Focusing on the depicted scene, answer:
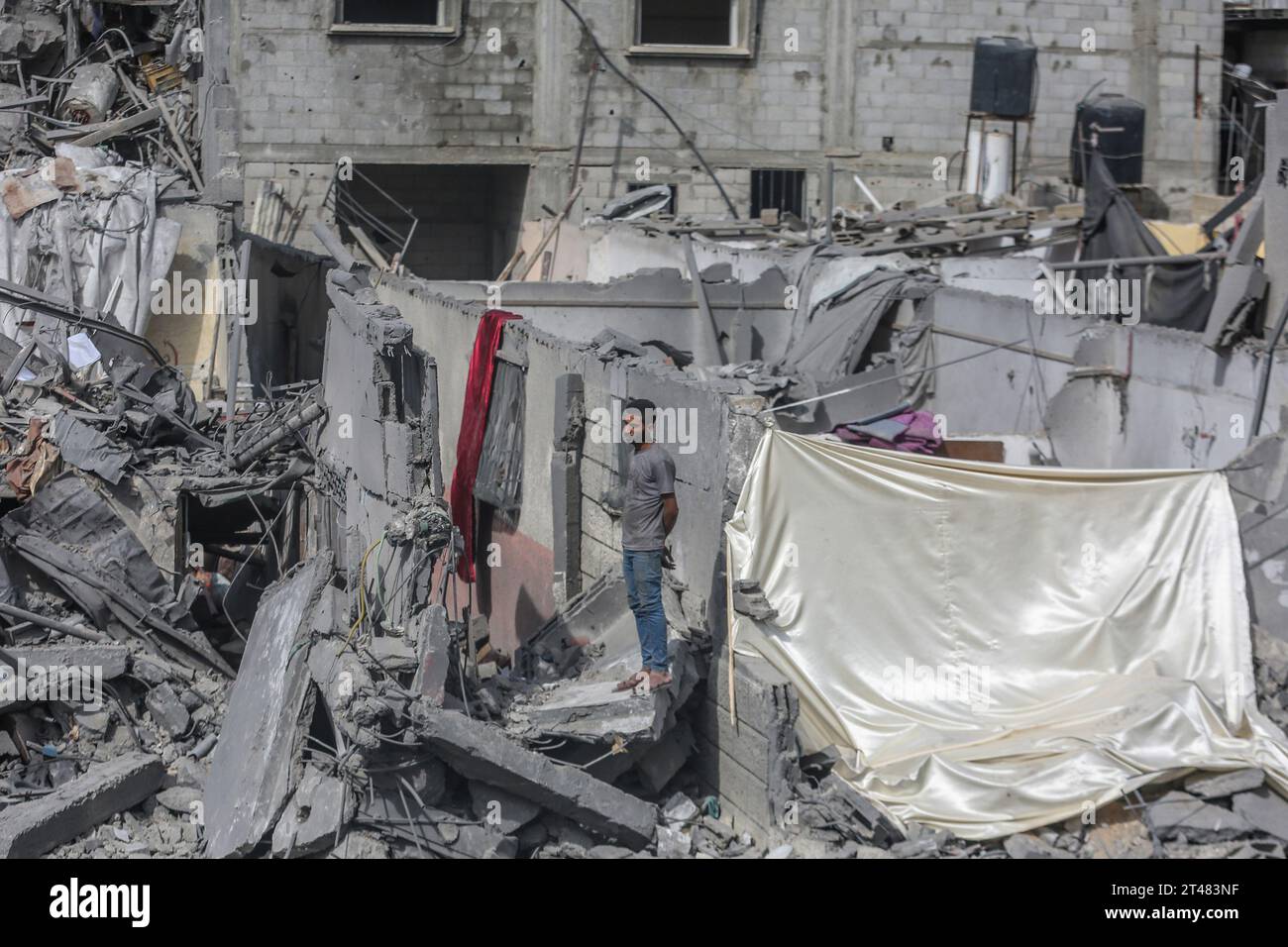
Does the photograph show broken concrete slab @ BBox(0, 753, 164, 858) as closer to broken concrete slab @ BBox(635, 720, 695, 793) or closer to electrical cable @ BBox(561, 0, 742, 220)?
broken concrete slab @ BBox(635, 720, 695, 793)

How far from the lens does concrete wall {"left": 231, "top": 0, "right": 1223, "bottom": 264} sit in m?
25.7

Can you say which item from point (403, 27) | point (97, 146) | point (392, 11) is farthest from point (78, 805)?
point (392, 11)

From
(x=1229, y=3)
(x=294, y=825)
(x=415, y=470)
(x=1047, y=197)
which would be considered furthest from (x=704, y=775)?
(x=1229, y=3)

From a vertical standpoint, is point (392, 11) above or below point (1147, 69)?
above

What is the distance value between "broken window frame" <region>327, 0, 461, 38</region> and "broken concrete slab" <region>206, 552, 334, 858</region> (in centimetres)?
1626

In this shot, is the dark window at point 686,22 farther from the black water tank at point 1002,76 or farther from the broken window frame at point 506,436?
the broken window frame at point 506,436

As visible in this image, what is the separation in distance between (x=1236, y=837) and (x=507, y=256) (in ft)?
70.1

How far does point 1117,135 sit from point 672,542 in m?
18.2

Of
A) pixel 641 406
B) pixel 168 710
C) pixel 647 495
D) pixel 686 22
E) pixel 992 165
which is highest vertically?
pixel 686 22

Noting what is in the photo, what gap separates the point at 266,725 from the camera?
939 cm

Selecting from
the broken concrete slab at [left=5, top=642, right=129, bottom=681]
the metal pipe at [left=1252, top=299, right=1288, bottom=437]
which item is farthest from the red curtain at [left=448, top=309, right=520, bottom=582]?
the metal pipe at [left=1252, top=299, right=1288, bottom=437]

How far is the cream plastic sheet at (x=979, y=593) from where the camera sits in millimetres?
8852

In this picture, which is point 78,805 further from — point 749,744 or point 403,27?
point 403,27

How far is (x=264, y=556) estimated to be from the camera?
1695 cm
